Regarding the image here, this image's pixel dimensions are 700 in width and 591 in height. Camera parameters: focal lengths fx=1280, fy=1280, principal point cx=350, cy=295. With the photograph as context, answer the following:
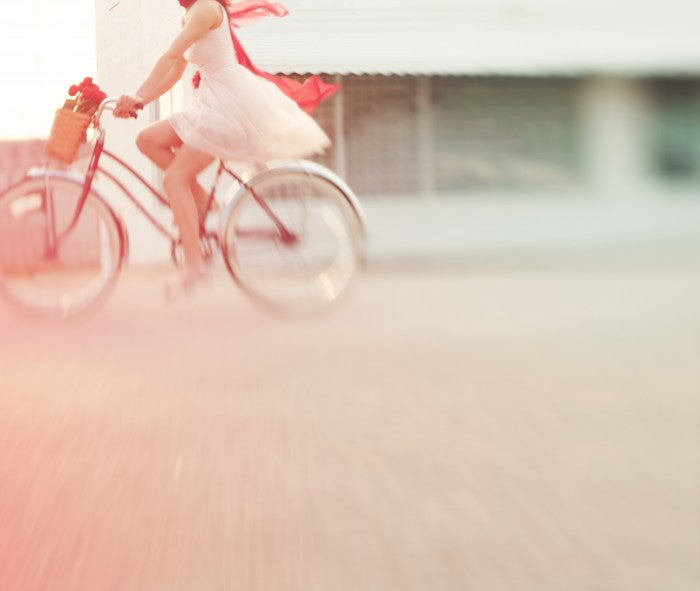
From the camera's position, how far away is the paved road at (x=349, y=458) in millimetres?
2949

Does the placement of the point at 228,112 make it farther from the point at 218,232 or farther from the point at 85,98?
the point at 85,98

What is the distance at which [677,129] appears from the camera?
19.9m

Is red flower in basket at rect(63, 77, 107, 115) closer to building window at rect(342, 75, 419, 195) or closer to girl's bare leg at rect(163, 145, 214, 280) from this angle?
girl's bare leg at rect(163, 145, 214, 280)

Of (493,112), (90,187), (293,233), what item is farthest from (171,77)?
(493,112)

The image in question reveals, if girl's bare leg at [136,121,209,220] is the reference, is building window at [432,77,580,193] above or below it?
above

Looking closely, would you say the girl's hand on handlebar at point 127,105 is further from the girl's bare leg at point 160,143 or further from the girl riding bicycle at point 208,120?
the girl's bare leg at point 160,143

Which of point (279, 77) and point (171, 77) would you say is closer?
point (171, 77)

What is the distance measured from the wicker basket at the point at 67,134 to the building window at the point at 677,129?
13813 millimetres

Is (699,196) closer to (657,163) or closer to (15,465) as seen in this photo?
(657,163)

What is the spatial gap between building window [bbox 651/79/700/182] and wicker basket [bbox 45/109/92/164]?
13813 millimetres

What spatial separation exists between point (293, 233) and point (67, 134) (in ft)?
4.36

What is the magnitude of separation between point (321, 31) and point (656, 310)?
9309 mm

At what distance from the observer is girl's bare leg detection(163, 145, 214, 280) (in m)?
6.77

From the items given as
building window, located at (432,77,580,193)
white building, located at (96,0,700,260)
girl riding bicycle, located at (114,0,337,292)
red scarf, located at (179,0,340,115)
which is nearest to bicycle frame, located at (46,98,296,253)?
girl riding bicycle, located at (114,0,337,292)
